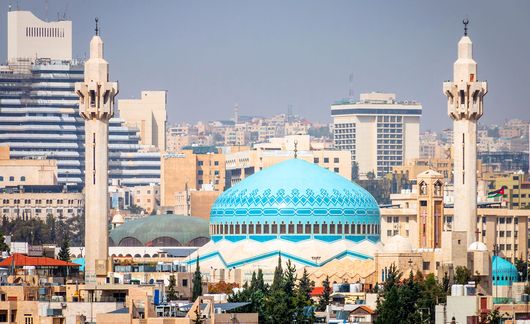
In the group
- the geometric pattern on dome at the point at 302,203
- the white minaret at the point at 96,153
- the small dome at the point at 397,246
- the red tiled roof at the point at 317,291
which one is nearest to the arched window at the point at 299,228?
the geometric pattern on dome at the point at 302,203

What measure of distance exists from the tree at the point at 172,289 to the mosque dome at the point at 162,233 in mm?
44615

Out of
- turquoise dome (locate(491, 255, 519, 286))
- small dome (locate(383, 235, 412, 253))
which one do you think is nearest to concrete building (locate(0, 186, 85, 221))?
small dome (locate(383, 235, 412, 253))

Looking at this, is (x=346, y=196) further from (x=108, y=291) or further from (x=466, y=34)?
(x=108, y=291)

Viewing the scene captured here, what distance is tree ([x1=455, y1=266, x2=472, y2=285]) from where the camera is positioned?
94.6 metres

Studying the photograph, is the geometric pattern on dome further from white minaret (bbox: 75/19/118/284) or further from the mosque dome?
the mosque dome

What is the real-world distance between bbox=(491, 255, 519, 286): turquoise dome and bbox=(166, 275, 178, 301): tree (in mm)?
12776

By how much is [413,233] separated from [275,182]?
2597cm

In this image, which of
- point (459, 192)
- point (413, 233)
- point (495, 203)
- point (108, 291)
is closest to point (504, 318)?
point (108, 291)

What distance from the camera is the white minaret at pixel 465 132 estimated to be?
10406cm

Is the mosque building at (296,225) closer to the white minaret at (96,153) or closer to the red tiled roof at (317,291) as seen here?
the red tiled roof at (317,291)

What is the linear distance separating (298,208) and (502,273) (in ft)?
54.0

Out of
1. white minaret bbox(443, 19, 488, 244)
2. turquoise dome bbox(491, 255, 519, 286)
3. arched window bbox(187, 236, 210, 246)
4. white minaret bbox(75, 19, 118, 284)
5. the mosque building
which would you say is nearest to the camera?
turquoise dome bbox(491, 255, 519, 286)

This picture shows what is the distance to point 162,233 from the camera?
472ft

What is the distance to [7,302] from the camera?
72.4 meters
